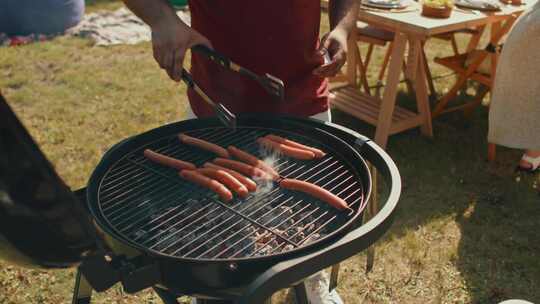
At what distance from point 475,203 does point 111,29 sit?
667cm

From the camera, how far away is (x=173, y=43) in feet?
6.33

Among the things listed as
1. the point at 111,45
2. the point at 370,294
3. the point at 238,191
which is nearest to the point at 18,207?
the point at 238,191

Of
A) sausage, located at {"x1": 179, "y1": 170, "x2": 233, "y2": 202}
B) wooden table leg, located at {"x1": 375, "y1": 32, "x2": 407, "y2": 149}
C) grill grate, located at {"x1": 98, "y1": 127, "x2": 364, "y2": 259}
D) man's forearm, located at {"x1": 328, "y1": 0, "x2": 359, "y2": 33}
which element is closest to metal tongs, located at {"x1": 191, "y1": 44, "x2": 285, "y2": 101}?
grill grate, located at {"x1": 98, "y1": 127, "x2": 364, "y2": 259}

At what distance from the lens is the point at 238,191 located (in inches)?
70.8

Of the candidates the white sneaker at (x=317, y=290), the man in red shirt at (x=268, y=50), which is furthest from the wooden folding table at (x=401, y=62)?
the white sneaker at (x=317, y=290)

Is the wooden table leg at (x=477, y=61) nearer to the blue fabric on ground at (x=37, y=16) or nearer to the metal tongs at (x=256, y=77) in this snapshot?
the metal tongs at (x=256, y=77)

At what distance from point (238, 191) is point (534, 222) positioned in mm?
3062

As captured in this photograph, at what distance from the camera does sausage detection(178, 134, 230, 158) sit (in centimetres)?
204

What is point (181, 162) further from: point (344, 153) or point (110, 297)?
point (110, 297)

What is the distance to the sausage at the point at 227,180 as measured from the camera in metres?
1.80

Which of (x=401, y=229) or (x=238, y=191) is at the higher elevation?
(x=238, y=191)

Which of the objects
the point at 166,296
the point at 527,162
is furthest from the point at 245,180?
the point at 527,162

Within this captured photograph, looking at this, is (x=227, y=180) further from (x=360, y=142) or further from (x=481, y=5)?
(x=481, y=5)

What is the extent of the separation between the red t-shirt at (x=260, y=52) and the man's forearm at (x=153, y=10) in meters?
0.34
